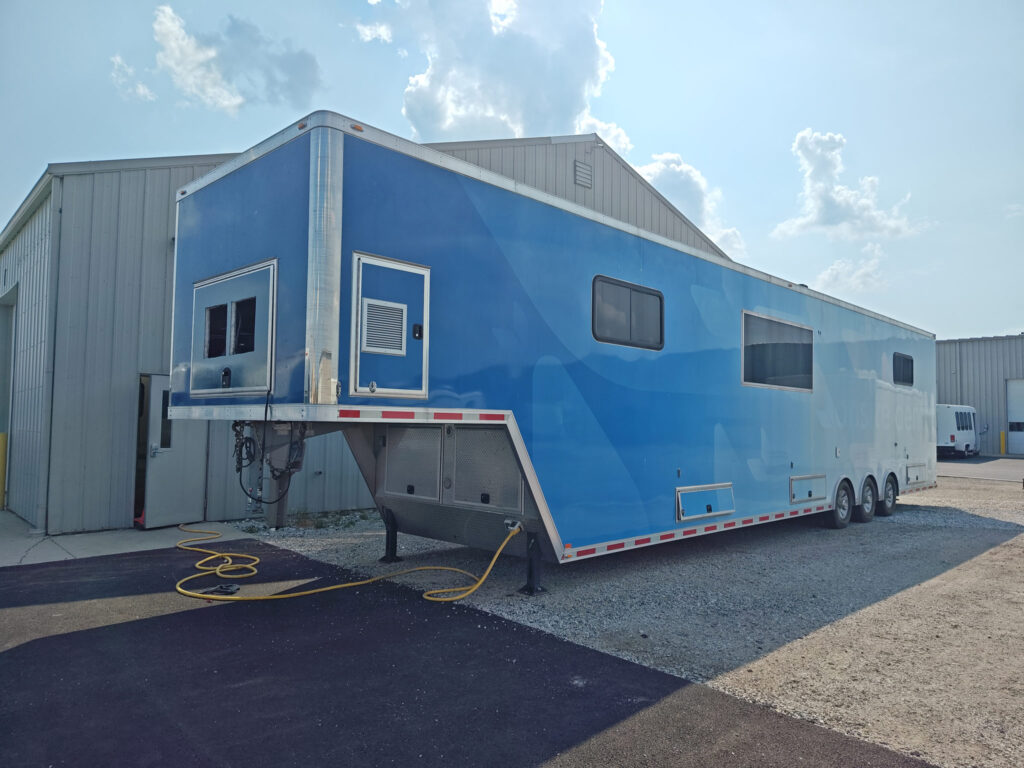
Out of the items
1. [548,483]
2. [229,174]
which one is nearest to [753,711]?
[548,483]

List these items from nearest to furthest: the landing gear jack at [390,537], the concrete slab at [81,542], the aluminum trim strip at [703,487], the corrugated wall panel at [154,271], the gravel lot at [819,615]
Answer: the gravel lot at [819,615], the aluminum trim strip at [703,487], the landing gear jack at [390,537], the concrete slab at [81,542], the corrugated wall panel at [154,271]

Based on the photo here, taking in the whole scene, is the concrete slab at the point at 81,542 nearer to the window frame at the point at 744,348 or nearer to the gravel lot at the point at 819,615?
the gravel lot at the point at 819,615

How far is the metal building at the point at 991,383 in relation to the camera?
33375 millimetres

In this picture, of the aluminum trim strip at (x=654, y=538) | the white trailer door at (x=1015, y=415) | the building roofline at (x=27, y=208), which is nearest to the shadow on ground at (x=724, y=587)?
the aluminum trim strip at (x=654, y=538)

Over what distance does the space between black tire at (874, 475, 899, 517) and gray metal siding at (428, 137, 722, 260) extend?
566cm

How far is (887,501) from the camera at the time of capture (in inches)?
→ 486

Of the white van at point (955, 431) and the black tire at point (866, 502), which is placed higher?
the white van at point (955, 431)

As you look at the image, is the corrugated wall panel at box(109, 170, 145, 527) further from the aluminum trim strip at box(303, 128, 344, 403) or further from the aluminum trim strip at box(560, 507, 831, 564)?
the aluminum trim strip at box(560, 507, 831, 564)

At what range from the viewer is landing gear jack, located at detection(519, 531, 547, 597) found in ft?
21.1

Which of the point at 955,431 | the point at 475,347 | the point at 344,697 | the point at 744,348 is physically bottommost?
the point at 344,697

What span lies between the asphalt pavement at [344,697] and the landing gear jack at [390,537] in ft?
5.01

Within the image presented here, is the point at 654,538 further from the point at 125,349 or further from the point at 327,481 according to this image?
the point at 125,349

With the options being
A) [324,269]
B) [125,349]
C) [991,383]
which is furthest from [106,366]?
[991,383]

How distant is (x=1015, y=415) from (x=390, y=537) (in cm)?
3586
